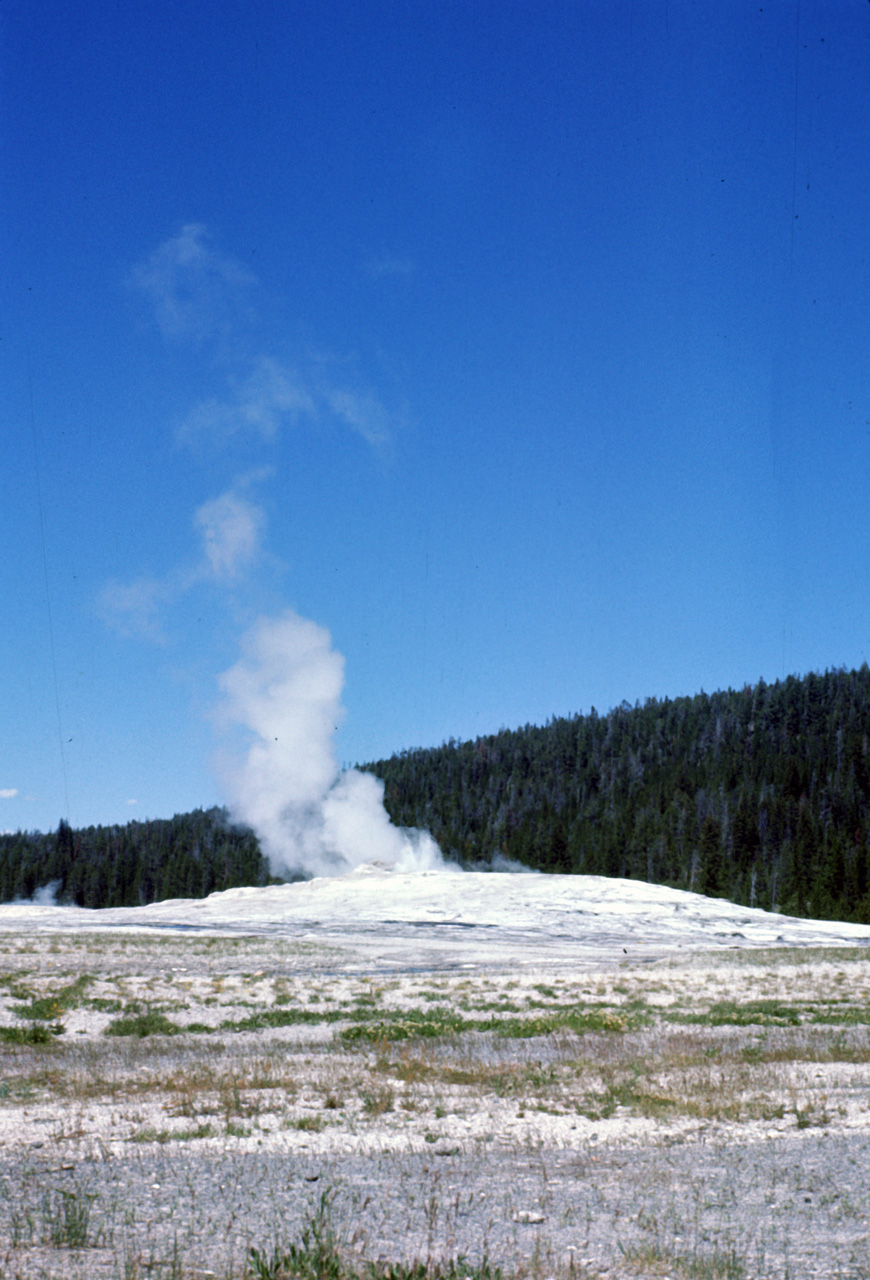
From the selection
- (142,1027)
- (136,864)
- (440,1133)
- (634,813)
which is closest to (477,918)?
(142,1027)

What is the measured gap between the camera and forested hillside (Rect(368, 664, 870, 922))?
4018 inches

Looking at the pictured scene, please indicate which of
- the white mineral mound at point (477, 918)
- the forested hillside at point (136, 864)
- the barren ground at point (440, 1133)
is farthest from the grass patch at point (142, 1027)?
the forested hillside at point (136, 864)

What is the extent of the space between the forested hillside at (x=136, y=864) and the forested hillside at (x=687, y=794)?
29919mm

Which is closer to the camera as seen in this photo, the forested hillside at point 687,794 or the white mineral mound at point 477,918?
the white mineral mound at point 477,918

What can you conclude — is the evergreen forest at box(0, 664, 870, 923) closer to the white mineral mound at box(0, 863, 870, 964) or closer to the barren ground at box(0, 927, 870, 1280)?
the white mineral mound at box(0, 863, 870, 964)

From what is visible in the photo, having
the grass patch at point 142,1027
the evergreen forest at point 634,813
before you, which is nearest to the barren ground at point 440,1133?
the grass patch at point 142,1027

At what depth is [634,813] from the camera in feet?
419

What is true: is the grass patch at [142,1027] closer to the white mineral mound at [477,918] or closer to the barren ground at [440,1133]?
the barren ground at [440,1133]

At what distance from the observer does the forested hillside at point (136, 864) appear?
139750 millimetres

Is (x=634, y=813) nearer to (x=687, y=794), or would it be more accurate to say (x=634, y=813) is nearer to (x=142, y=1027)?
(x=687, y=794)

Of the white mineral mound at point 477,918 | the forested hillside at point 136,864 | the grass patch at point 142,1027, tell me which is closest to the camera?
the grass patch at point 142,1027

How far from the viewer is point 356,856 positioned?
10762cm

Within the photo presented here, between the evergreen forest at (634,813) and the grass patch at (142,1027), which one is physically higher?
the evergreen forest at (634,813)

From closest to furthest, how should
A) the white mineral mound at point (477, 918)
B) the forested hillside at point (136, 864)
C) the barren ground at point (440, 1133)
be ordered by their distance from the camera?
the barren ground at point (440, 1133)
the white mineral mound at point (477, 918)
the forested hillside at point (136, 864)
